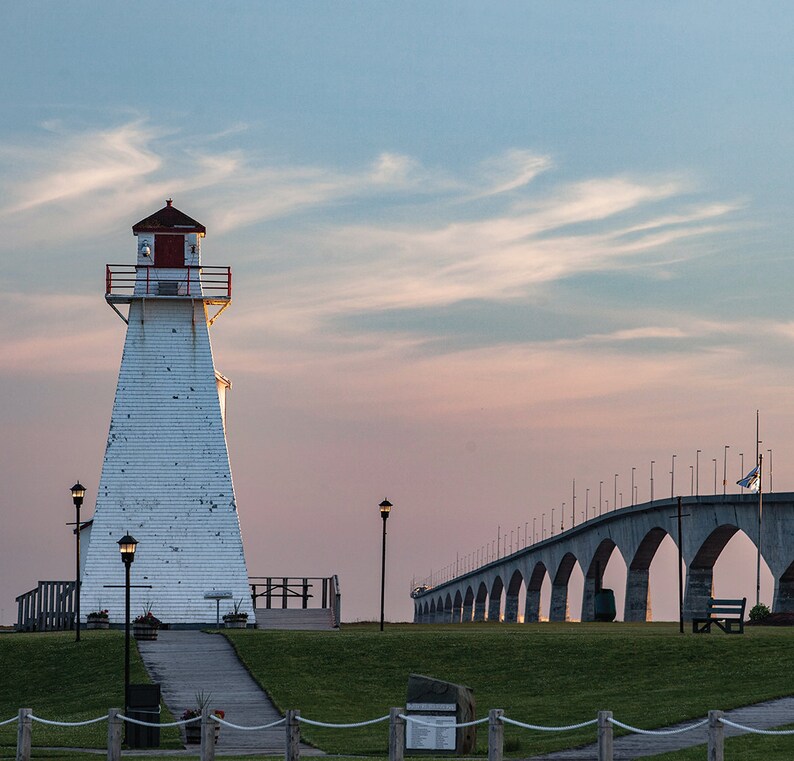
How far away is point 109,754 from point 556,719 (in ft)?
28.6

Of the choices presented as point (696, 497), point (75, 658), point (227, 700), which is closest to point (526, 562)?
point (696, 497)

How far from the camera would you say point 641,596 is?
3391 inches

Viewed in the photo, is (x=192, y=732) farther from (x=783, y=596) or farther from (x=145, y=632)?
(x=783, y=596)

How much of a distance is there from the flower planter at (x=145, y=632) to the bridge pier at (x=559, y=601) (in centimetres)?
7137

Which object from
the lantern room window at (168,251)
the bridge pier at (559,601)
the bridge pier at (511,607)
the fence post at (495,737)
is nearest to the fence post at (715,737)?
the fence post at (495,737)

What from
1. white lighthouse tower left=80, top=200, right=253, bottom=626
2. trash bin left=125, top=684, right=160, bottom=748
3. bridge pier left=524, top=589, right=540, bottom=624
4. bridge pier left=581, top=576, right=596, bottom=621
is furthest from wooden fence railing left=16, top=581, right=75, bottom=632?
bridge pier left=524, top=589, right=540, bottom=624

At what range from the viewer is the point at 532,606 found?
126750 mm

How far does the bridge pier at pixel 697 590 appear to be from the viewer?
73.4 meters

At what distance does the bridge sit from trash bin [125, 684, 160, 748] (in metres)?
43.0

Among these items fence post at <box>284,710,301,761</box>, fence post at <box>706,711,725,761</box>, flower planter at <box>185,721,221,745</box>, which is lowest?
flower planter at <box>185,721,221,745</box>

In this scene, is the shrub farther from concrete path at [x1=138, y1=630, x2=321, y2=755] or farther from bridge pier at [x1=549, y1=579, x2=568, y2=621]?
bridge pier at [x1=549, y1=579, x2=568, y2=621]

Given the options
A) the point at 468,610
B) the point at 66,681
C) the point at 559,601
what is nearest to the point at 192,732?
the point at 66,681

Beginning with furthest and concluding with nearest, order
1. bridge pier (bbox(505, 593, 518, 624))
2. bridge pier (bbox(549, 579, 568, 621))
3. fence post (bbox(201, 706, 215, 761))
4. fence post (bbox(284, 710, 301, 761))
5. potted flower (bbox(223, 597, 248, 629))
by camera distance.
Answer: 1. bridge pier (bbox(505, 593, 518, 624))
2. bridge pier (bbox(549, 579, 568, 621))
3. potted flower (bbox(223, 597, 248, 629))
4. fence post (bbox(201, 706, 215, 761))
5. fence post (bbox(284, 710, 301, 761))

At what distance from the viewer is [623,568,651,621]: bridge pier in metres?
85.1
